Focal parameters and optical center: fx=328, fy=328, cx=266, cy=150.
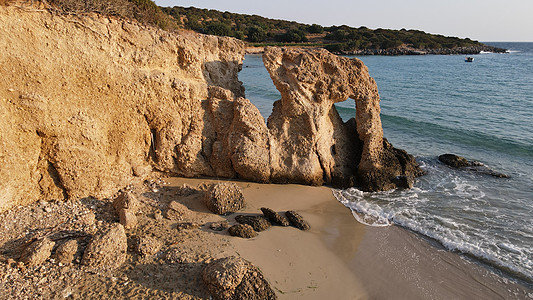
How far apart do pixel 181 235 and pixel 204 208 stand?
1173mm

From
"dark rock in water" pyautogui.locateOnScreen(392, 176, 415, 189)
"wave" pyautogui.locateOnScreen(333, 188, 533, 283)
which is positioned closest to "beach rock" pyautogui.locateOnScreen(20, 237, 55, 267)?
"wave" pyautogui.locateOnScreen(333, 188, 533, 283)

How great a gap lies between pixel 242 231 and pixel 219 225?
1.71 feet

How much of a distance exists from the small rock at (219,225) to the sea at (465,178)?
3.25m

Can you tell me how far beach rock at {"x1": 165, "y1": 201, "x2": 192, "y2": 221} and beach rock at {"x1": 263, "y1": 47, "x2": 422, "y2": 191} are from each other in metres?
2.70

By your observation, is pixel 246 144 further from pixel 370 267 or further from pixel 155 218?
pixel 370 267

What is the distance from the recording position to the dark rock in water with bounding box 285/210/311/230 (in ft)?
23.5

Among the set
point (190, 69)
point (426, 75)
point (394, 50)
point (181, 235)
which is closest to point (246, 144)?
point (190, 69)

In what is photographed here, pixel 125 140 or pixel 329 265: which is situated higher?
pixel 125 140

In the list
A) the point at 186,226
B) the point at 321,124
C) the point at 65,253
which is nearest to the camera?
the point at 65,253

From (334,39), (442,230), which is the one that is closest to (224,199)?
(442,230)

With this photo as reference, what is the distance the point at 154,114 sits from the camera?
25.9 feet

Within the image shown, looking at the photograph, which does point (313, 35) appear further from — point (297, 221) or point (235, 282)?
point (235, 282)

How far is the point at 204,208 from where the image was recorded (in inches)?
289

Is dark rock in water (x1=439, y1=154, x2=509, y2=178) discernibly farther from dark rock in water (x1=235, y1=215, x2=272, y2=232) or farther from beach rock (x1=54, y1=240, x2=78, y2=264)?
beach rock (x1=54, y1=240, x2=78, y2=264)
